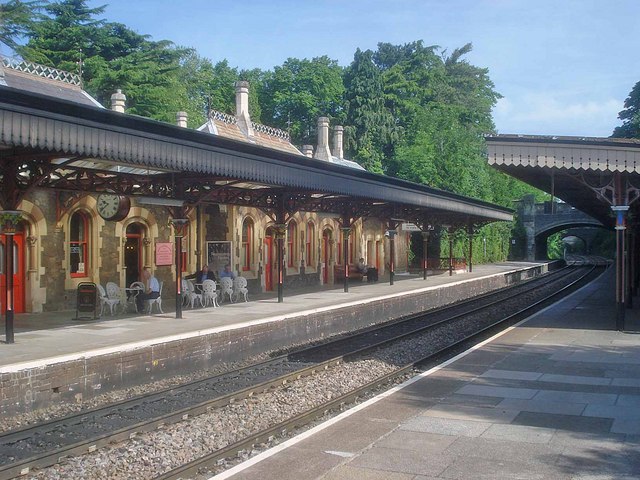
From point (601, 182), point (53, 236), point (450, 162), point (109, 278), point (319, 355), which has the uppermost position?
point (450, 162)

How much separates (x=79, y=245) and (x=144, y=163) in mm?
6735

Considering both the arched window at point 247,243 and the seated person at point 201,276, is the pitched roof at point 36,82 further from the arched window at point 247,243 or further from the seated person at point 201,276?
the arched window at point 247,243

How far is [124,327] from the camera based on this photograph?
1314 cm

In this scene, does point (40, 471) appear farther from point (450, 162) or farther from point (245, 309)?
point (450, 162)

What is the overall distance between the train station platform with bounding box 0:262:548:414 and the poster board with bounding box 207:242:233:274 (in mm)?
1483

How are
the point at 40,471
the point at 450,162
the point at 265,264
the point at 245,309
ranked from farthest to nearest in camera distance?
the point at 450,162 < the point at 265,264 < the point at 245,309 < the point at 40,471

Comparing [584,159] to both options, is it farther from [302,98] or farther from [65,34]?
[302,98]

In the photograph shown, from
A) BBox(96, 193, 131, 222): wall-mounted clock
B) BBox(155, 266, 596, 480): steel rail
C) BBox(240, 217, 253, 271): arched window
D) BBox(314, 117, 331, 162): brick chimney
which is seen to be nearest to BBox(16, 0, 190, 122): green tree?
BBox(314, 117, 331, 162): brick chimney

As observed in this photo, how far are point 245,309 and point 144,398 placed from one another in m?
7.31

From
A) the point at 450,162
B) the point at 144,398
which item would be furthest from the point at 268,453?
the point at 450,162

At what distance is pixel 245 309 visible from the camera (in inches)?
665

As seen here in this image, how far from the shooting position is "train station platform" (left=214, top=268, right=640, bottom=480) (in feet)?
19.4

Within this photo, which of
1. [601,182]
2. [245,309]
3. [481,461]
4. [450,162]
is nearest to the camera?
[481,461]

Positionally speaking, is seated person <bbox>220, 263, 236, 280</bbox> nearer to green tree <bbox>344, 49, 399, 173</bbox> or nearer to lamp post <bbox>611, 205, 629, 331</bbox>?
lamp post <bbox>611, 205, 629, 331</bbox>
